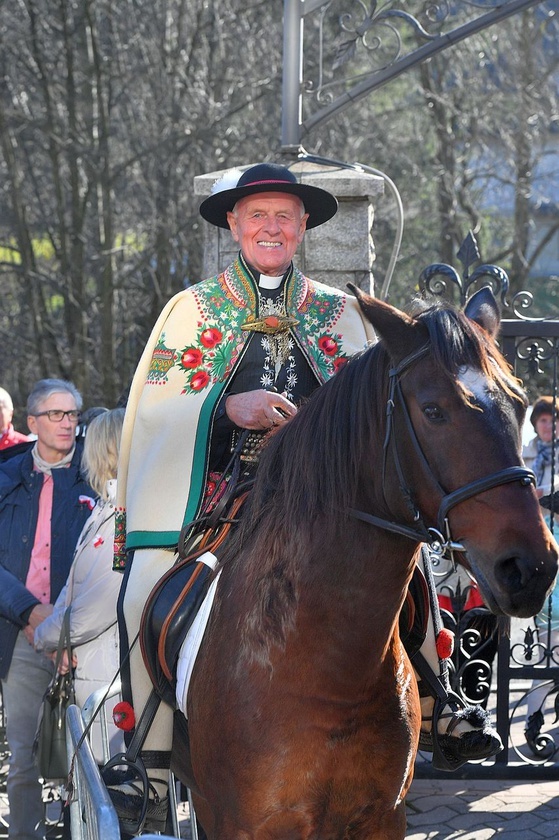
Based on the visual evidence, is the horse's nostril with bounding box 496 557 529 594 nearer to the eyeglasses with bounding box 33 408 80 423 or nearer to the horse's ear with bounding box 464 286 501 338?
the horse's ear with bounding box 464 286 501 338

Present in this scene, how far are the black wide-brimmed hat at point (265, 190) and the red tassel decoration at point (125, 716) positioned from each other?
5.69ft

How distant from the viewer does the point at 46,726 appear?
478 cm

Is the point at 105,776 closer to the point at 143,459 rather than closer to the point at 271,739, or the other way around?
the point at 271,739

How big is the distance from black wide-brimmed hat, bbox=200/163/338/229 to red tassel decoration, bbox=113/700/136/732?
1.73 metres

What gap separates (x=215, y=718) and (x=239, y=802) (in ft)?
0.76

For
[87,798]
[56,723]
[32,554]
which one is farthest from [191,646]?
[32,554]

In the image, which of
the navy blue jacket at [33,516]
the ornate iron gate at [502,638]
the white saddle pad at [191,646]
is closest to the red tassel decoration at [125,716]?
the white saddle pad at [191,646]

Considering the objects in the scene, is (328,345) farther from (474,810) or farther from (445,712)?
(474,810)

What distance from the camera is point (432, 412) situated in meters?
2.64

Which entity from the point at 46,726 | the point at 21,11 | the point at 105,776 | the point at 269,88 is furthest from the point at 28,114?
the point at 105,776

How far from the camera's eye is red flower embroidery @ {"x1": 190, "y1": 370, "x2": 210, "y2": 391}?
3.66 metres

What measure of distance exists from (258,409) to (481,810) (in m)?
3.48

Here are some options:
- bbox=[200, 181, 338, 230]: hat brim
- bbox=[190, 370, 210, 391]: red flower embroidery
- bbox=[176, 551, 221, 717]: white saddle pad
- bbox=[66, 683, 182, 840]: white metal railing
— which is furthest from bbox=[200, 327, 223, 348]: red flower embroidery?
bbox=[66, 683, 182, 840]: white metal railing

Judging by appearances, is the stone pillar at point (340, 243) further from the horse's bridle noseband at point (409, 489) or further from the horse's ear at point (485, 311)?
the horse's bridle noseband at point (409, 489)
